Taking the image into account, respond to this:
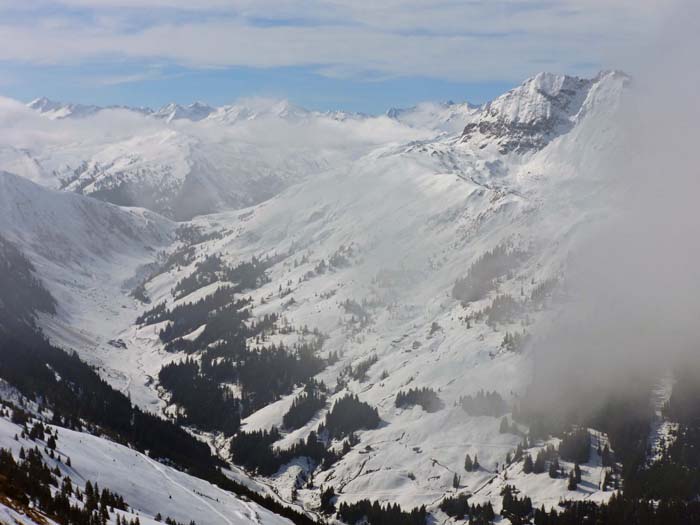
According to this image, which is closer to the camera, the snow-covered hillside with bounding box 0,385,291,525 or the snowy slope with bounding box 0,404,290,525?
the snow-covered hillside with bounding box 0,385,291,525

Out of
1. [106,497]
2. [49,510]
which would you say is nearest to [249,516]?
[106,497]

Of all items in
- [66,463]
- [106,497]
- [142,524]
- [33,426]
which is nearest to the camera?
[142,524]

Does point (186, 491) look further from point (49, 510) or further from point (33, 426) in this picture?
point (49, 510)

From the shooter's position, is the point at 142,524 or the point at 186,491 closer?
the point at 142,524

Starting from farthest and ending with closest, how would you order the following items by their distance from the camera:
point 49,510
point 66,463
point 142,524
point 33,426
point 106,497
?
point 33,426
point 66,463
point 106,497
point 142,524
point 49,510

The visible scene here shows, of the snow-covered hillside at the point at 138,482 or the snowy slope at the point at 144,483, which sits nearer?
the snow-covered hillside at the point at 138,482

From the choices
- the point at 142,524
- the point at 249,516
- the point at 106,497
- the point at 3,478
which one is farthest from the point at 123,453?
the point at 3,478

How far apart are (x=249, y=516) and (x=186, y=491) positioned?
1621 centimetres

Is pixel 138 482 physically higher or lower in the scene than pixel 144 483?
higher

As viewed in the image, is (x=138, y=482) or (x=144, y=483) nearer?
(x=138, y=482)

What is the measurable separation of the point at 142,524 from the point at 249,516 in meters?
56.5

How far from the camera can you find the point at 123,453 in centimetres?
18425

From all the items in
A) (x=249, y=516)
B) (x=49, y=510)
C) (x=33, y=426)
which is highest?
(x=49, y=510)

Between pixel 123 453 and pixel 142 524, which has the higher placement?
pixel 142 524
